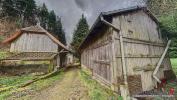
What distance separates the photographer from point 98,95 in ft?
23.4

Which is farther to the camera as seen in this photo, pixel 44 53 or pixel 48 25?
pixel 48 25

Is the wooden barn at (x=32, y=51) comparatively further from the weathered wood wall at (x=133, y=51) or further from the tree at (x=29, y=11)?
the tree at (x=29, y=11)

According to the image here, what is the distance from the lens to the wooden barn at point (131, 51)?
745 cm

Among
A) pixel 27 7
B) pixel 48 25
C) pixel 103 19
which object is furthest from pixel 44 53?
pixel 48 25

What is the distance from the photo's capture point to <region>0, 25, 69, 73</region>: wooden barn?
16.1 m

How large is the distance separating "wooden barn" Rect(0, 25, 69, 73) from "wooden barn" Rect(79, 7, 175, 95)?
9.17 metres

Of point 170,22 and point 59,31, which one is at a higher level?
point 59,31

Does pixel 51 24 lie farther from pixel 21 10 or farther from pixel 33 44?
pixel 33 44

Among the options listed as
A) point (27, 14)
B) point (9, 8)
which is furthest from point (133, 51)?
point (27, 14)

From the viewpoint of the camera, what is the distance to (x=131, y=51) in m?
8.18

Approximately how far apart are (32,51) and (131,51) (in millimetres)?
13554

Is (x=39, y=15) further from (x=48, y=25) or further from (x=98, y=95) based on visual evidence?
(x=98, y=95)

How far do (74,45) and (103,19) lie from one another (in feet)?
89.2

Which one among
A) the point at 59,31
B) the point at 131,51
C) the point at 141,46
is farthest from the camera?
the point at 59,31
